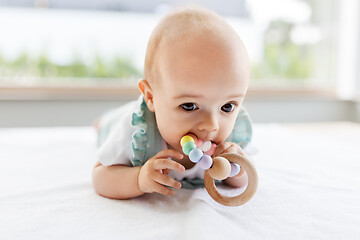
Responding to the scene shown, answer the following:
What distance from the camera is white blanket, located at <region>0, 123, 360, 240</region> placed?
22.3 inches

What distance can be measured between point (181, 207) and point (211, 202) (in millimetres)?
63

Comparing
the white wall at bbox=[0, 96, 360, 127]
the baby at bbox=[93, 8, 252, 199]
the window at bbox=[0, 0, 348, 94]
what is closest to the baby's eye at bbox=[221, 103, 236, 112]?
the baby at bbox=[93, 8, 252, 199]

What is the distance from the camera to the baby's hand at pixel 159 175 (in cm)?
68

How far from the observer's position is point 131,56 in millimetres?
2385

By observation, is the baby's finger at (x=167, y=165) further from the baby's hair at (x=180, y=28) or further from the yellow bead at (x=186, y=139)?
the baby's hair at (x=180, y=28)

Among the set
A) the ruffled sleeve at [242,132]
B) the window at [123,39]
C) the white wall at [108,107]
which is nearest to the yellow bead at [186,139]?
the ruffled sleeve at [242,132]

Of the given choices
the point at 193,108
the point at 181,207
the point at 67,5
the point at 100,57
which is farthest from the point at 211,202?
the point at 67,5

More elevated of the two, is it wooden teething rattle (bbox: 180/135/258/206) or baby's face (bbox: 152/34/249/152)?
baby's face (bbox: 152/34/249/152)

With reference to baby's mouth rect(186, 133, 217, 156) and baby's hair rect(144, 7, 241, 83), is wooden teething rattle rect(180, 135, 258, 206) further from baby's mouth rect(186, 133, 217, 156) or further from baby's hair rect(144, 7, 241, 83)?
baby's hair rect(144, 7, 241, 83)

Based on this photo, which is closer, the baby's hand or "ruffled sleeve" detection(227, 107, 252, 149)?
the baby's hand

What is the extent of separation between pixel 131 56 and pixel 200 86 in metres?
1.83

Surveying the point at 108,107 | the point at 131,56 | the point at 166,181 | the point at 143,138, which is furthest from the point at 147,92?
the point at 131,56

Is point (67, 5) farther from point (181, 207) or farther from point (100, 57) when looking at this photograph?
point (181, 207)

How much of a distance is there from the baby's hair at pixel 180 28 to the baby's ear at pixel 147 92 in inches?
0.6
